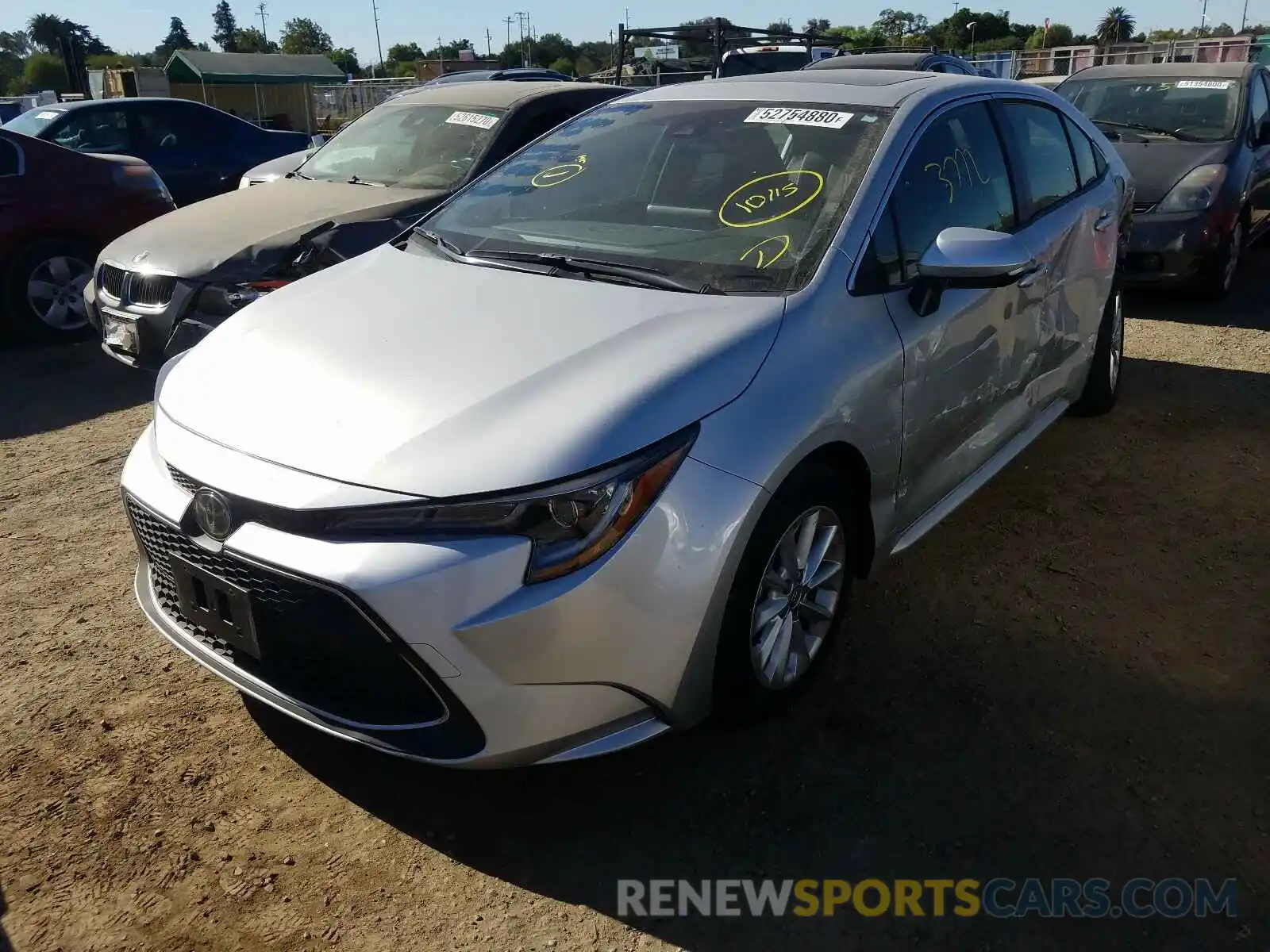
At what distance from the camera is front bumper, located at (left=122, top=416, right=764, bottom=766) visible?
212cm

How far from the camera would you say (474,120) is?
6.51 metres

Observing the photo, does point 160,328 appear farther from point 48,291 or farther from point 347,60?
point 347,60

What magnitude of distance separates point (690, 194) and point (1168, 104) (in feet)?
22.7

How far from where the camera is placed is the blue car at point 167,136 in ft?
32.3

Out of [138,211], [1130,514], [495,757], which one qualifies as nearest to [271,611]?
[495,757]

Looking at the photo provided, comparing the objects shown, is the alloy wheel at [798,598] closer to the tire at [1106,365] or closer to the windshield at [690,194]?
the windshield at [690,194]

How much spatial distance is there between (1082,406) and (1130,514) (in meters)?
1.11

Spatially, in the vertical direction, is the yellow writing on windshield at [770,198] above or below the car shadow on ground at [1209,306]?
above

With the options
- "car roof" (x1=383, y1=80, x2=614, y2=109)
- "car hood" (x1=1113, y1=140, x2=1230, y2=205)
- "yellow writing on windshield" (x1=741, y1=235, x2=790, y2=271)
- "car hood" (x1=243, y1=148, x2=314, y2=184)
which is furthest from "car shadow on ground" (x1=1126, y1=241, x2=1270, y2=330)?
"car hood" (x1=243, y1=148, x2=314, y2=184)

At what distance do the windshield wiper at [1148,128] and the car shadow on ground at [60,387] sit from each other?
23.4 feet

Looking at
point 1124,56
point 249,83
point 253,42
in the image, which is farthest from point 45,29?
point 1124,56

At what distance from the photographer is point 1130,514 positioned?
4207 mm

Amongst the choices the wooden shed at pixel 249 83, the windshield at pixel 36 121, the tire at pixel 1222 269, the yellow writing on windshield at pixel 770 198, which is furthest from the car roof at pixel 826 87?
the wooden shed at pixel 249 83

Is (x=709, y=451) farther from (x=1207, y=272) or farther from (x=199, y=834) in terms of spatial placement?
(x=1207, y=272)
